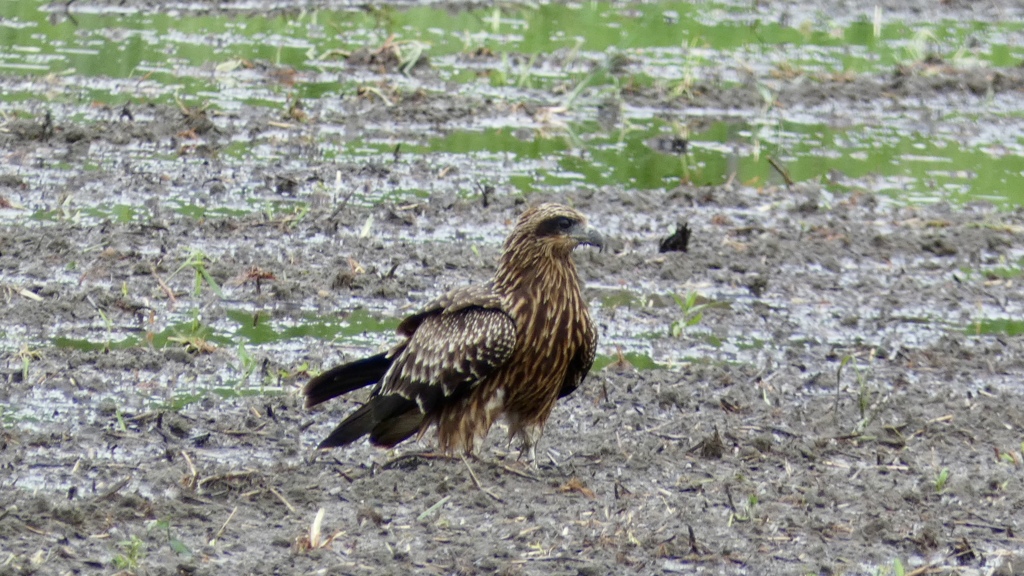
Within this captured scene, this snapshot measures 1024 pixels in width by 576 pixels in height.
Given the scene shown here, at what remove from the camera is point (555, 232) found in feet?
21.7

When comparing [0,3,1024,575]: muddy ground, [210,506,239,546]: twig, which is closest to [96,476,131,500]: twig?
[0,3,1024,575]: muddy ground

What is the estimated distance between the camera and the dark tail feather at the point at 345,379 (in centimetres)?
635

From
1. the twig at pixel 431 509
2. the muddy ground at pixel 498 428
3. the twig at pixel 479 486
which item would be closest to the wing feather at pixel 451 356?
the muddy ground at pixel 498 428

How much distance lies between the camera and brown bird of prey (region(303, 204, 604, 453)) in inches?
247

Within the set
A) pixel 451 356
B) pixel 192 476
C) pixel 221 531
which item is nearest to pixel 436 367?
pixel 451 356

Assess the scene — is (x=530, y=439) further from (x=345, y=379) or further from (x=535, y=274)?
(x=345, y=379)

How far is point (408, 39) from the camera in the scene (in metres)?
14.5

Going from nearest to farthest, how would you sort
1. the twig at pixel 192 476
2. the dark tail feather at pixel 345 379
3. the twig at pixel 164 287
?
the twig at pixel 192 476, the dark tail feather at pixel 345 379, the twig at pixel 164 287

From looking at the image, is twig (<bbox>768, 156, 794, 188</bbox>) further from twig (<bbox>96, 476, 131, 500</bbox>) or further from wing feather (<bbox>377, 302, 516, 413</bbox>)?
twig (<bbox>96, 476, 131, 500</bbox>)

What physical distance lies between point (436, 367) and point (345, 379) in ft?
1.36

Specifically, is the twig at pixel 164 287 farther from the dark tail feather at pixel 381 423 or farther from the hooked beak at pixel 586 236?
the hooked beak at pixel 586 236

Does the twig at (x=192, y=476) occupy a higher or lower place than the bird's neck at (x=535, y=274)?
lower

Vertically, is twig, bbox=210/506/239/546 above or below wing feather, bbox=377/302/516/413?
below

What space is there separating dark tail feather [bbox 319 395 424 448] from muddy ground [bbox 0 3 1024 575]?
0.12 meters
